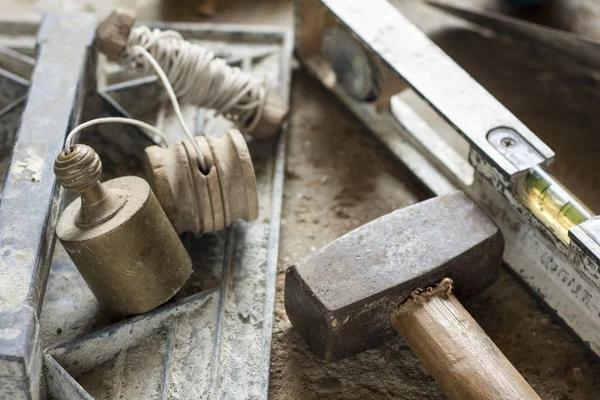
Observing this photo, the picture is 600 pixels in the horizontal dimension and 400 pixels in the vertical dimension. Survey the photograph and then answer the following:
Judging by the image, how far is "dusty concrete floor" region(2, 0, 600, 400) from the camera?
1.71 metres

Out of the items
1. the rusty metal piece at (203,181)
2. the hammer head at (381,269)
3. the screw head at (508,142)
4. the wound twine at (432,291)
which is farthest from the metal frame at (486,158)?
the rusty metal piece at (203,181)

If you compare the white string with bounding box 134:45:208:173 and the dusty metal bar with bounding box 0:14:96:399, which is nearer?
the dusty metal bar with bounding box 0:14:96:399

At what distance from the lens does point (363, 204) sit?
Result: 6.76ft

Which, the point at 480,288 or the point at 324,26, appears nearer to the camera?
the point at 480,288

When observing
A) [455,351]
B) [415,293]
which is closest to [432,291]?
[415,293]

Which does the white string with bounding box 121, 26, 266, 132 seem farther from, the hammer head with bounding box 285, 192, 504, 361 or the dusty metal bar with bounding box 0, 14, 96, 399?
the hammer head with bounding box 285, 192, 504, 361

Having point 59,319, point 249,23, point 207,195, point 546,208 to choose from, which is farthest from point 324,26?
point 59,319

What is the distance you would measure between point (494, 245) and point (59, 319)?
38.0 inches

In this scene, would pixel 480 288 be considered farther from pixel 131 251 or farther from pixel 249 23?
pixel 249 23

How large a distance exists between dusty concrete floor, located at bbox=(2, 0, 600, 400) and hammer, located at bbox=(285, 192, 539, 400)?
85 millimetres

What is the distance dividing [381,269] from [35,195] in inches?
28.0

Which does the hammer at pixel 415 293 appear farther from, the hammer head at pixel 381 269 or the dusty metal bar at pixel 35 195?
the dusty metal bar at pixel 35 195

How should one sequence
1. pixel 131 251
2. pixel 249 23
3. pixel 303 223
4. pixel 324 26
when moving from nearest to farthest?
pixel 131 251, pixel 303 223, pixel 324 26, pixel 249 23

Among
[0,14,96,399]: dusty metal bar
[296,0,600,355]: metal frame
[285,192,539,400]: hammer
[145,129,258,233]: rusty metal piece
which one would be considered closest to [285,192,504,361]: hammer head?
[285,192,539,400]: hammer
